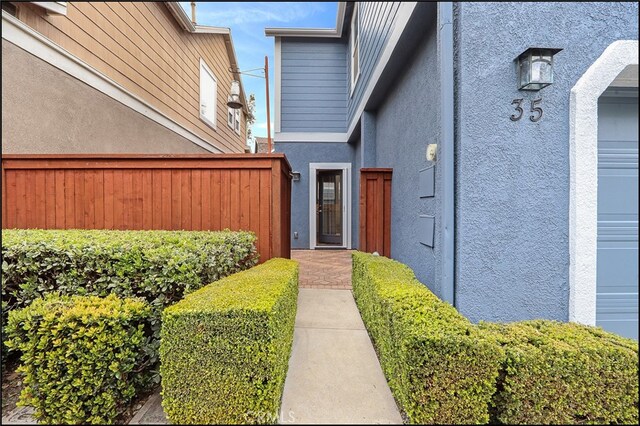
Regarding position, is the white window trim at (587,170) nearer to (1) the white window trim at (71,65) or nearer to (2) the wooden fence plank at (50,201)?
(2) the wooden fence plank at (50,201)

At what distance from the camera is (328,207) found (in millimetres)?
7762

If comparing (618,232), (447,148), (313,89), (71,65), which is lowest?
(618,232)

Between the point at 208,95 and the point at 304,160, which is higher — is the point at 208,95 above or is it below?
above

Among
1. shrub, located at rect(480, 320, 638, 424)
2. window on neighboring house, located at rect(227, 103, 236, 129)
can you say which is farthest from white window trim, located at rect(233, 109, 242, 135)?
shrub, located at rect(480, 320, 638, 424)

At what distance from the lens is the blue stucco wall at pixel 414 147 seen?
250 cm

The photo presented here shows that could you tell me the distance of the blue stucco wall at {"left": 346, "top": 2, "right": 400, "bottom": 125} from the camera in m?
3.32

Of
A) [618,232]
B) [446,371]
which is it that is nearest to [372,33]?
[618,232]

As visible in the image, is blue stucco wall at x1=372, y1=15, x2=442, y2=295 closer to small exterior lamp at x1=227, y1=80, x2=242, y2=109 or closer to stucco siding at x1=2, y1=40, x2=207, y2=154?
small exterior lamp at x1=227, y1=80, x2=242, y2=109

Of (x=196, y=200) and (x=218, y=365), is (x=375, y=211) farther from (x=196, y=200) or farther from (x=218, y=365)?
(x=218, y=365)

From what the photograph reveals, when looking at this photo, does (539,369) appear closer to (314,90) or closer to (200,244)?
(200,244)

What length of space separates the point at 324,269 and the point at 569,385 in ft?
12.9

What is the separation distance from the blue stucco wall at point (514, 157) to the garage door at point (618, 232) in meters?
0.39

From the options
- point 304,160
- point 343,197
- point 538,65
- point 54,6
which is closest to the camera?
point 538,65

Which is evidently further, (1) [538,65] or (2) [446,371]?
(1) [538,65]
